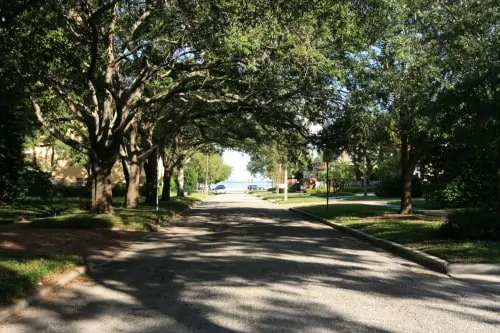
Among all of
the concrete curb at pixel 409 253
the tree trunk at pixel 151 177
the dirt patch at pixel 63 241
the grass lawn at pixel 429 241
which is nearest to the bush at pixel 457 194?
the grass lawn at pixel 429 241

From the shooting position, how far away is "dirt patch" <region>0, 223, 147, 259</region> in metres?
11.8

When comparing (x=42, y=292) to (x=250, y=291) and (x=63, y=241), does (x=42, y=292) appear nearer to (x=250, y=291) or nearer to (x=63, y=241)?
(x=250, y=291)

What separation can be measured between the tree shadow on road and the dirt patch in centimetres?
89

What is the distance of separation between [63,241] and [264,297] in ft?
25.1

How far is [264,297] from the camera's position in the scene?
307 inches

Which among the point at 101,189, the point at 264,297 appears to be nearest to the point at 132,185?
the point at 101,189

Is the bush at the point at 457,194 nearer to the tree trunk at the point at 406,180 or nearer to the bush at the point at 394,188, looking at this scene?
the tree trunk at the point at 406,180

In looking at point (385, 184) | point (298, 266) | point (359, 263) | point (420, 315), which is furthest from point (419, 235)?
point (385, 184)

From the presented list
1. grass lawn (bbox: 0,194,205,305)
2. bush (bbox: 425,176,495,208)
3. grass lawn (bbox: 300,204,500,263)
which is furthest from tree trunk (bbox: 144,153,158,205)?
bush (bbox: 425,176,495,208)

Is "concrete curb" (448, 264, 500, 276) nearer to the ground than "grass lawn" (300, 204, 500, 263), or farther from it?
nearer to the ground

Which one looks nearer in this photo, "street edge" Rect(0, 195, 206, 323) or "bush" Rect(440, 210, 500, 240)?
"street edge" Rect(0, 195, 206, 323)

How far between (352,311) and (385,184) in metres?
39.0

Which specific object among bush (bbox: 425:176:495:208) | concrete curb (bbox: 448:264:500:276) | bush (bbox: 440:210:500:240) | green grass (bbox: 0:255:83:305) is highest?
bush (bbox: 425:176:495:208)

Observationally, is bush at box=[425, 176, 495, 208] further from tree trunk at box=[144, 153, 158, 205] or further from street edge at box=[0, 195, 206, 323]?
street edge at box=[0, 195, 206, 323]
